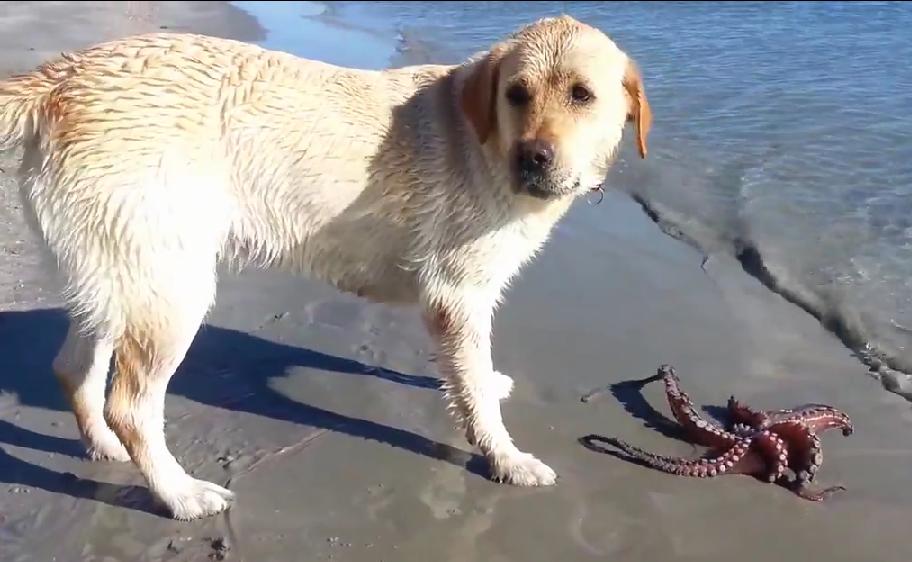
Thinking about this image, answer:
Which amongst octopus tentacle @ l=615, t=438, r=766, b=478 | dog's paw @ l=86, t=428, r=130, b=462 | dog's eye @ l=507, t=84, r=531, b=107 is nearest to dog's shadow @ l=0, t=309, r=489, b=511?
dog's paw @ l=86, t=428, r=130, b=462

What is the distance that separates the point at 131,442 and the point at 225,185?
108 cm

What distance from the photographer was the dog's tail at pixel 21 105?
3547mm

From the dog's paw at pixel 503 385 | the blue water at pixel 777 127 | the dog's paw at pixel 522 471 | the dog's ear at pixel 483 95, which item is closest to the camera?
the dog's ear at pixel 483 95

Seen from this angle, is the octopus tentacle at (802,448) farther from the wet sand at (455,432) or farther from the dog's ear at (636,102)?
the dog's ear at (636,102)

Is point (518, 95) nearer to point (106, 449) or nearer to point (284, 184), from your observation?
point (284, 184)

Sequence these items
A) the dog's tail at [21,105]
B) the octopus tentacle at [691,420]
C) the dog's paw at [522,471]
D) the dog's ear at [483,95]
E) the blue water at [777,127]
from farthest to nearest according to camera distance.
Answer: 1. the blue water at [777,127]
2. the octopus tentacle at [691,420]
3. the dog's paw at [522,471]
4. the dog's ear at [483,95]
5. the dog's tail at [21,105]

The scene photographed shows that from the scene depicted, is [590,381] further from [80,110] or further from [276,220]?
[80,110]

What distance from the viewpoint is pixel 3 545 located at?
3541mm

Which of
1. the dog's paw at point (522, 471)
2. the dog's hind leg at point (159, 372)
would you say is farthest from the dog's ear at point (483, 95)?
the dog's paw at point (522, 471)

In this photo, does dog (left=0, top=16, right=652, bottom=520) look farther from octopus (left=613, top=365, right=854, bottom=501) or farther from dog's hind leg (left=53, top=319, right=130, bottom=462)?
octopus (left=613, top=365, right=854, bottom=501)

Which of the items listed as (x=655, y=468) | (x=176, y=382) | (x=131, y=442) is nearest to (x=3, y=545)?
(x=131, y=442)

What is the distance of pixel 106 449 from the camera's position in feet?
13.5

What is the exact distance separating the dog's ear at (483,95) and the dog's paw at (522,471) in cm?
134

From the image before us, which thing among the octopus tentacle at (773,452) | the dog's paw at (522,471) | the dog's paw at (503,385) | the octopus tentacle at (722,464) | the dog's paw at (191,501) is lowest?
the dog's paw at (191,501)
